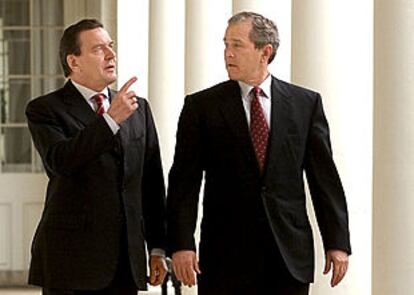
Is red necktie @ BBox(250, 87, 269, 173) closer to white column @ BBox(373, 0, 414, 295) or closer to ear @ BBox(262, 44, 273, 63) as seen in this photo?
ear @ BBox(262, 44, 273, 63)

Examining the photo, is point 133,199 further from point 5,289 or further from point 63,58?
point 5,289

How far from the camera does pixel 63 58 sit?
431 centimetres

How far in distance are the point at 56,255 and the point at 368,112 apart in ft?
4.95

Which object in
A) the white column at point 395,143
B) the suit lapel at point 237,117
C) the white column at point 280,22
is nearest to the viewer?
the white column at point 395,143

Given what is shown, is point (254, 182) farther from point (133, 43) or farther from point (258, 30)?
point (133, 43)

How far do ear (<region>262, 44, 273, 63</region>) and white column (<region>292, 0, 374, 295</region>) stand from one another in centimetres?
80

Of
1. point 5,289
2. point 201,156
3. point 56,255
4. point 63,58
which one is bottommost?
point 5,289

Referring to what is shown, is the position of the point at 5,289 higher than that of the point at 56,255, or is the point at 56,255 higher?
the point at 56,255

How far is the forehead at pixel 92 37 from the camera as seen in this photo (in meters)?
4.21

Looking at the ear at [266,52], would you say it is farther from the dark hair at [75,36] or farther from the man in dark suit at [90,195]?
the dark hair at [75,36]

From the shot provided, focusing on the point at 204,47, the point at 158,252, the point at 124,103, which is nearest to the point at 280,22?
the point at 204,47

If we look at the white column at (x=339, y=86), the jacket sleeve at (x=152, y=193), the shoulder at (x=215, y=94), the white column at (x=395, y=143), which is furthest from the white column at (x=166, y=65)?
the white column at (x=395, y=143)

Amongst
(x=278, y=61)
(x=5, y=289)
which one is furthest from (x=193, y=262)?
(x=5, y=289)

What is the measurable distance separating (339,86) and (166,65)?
12.9 feet
